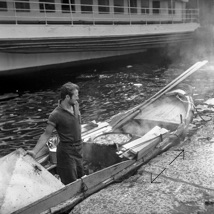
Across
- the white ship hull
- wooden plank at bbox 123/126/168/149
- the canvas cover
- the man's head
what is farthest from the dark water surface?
the man's head

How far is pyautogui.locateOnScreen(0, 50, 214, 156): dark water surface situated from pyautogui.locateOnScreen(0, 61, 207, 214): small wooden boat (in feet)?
8.82

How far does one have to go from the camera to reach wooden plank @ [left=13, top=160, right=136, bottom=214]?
387 centimetres

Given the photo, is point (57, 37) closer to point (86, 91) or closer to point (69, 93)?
point (86, 91)

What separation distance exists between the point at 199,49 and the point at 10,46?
21070mm

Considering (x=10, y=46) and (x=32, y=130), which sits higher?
(x=10, y=46)

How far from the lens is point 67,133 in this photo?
4.48 metres

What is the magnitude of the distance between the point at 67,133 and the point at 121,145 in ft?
5.68

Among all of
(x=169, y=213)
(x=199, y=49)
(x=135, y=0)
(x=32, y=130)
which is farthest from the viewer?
(x=199, y=49)

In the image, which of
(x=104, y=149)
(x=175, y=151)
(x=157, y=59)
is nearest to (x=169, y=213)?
(x=104, y=149)

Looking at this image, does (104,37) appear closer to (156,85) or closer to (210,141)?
(156,85)

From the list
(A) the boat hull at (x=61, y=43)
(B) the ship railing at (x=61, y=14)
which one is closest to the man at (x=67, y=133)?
(B) the ship railing at (x=61, y=14)

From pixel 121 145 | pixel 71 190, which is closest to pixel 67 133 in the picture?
pixel 71 190

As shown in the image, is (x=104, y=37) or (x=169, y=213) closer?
(x=169, y=213)

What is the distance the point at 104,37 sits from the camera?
18.3m
